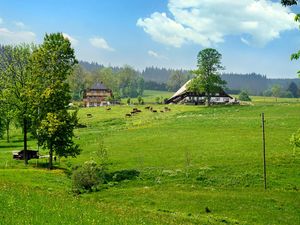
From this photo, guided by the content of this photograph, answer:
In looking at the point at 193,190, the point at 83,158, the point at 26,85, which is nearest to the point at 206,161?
the point at 193,190

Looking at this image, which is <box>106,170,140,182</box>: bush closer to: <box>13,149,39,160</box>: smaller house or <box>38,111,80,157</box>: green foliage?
<box>38,111,80,157</box>: green foliage

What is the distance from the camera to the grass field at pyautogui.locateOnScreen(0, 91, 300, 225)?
24.8 metres

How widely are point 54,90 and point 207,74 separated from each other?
91124mm

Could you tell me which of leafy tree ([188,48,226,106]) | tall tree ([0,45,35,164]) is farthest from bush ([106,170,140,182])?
leafy tree ([188,48,226,106])

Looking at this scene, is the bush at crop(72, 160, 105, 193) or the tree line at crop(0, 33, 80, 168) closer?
the bush at crop(72, 160, 105, 193)

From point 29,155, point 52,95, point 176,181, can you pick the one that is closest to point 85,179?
point 176,181

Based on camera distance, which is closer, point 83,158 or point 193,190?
point 193,190

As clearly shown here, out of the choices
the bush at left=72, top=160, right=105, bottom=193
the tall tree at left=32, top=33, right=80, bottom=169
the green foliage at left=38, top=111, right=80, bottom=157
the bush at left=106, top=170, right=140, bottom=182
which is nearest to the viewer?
the bush at left=72, top=160, right=105, bottom=193

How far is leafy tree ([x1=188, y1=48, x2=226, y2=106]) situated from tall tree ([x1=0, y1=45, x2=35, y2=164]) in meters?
82.3

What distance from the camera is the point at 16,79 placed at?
6003cm

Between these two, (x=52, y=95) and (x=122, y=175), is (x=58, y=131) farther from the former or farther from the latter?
(x=122, y=175)

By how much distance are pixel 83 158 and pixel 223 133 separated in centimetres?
→ 2838

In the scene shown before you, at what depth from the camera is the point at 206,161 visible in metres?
56.3

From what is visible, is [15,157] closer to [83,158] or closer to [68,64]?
[83,158]
